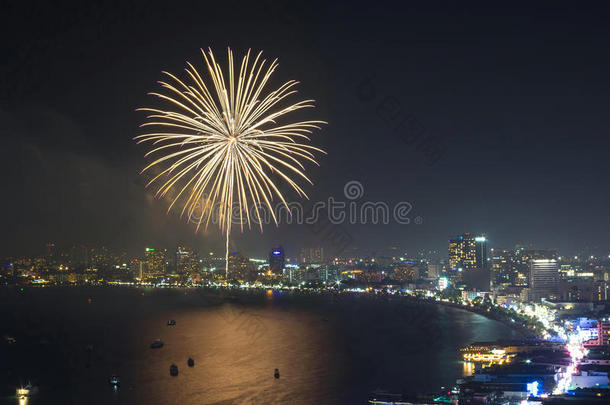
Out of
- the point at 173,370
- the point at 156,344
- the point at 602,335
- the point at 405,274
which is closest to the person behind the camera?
the point at 173,370

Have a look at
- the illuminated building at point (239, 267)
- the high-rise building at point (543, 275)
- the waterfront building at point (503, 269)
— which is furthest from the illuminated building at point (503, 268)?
the illuminated building at point (239, 267)

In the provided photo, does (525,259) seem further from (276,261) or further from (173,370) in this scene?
(173,370)

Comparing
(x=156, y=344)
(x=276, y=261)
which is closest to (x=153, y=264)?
(x=276, y=261)

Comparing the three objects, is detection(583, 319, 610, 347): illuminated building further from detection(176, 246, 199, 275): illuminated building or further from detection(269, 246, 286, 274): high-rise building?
detection(176, 246, 199, 275): illuminated building

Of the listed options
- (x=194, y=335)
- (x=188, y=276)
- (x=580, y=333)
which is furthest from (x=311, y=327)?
(x=188, y=276)

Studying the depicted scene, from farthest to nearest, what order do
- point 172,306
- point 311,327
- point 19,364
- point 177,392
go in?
point 172,306 < point 311,327 < point 19,364 < point 177,392

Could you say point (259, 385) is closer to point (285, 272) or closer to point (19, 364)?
point (19, 364)
